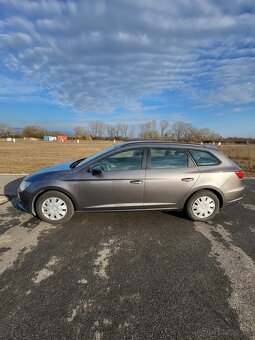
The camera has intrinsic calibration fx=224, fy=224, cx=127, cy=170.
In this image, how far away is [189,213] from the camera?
14.3 feet

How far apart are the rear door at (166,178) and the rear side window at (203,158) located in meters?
0.17

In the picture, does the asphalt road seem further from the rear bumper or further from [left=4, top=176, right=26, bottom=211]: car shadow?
[left=4, top=176, right=26, bottom=211]: car shadow

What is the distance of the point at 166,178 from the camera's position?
4.17 m

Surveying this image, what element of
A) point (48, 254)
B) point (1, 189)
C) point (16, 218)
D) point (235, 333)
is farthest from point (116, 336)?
point (1, 189)

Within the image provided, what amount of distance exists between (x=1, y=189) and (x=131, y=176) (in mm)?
4359

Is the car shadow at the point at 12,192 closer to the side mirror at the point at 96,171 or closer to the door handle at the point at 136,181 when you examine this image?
the side mirror at the point at 96,171

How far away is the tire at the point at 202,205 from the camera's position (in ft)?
14.2

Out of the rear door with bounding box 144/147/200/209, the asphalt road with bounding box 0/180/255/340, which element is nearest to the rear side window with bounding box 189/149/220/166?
the rear door with bounding box 144/147/200/209

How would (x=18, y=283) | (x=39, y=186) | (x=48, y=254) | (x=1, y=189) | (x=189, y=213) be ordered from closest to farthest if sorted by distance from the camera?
(x=18, y=283)
(x=48, y=254)
(x=39, y=186)
(x=189, y=213)
(x=1, y=189)

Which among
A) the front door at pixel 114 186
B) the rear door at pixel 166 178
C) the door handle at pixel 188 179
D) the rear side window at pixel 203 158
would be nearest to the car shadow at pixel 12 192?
the front door at pixel 114 186

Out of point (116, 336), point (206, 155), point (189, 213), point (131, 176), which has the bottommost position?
point (116, 336)

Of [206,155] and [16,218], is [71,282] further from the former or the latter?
[206,155]

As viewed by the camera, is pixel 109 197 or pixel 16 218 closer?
pixel 109 197

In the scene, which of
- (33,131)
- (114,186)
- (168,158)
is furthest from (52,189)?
(33,131)
